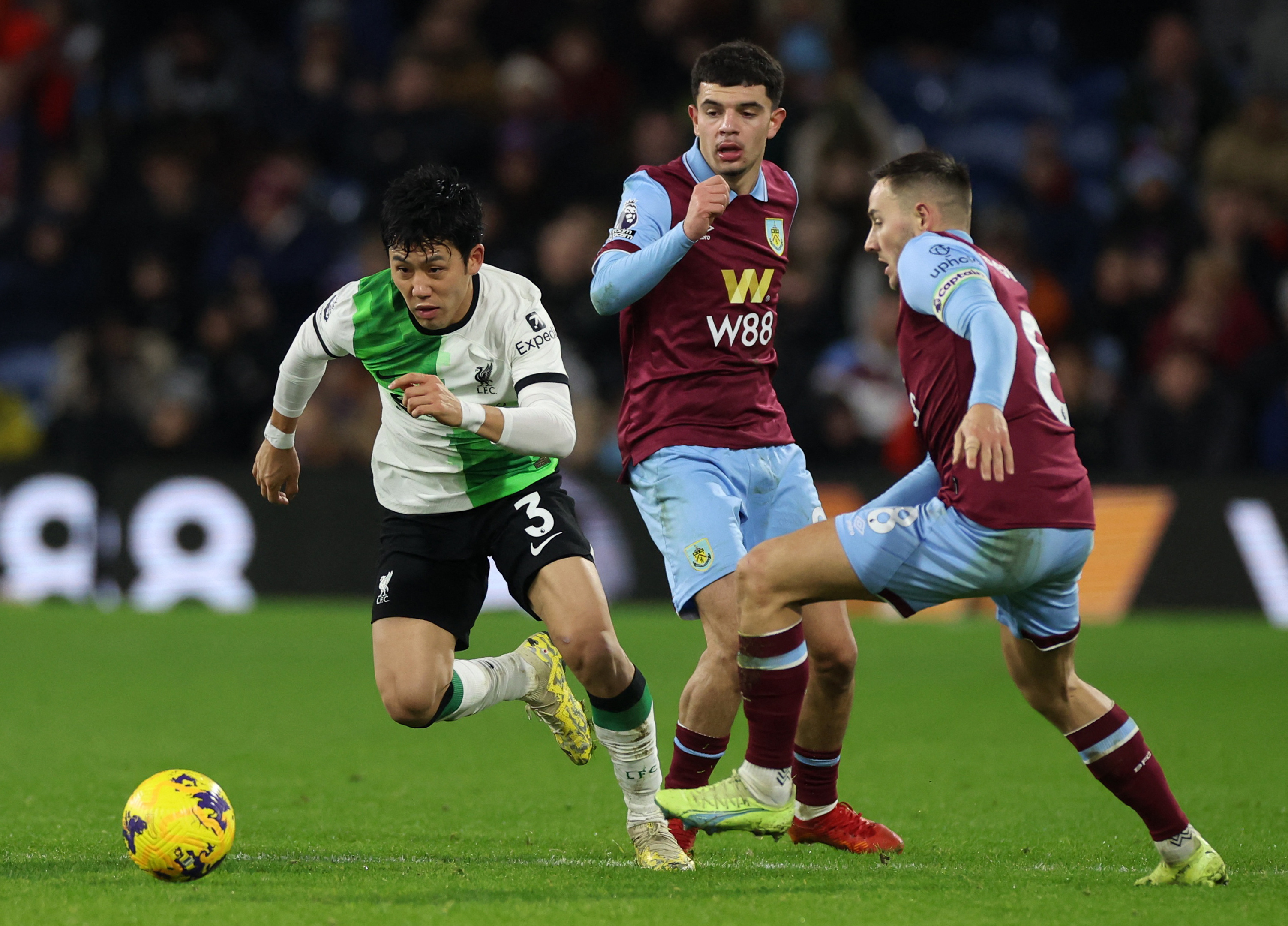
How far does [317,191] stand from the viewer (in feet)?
48.4

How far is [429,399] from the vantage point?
4.75 metres

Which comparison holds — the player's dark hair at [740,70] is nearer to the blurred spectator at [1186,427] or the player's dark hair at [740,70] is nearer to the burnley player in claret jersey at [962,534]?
the burnley player in claret jersey at [962,534]

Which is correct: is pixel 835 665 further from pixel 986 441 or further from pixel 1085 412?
pixel 1085 412

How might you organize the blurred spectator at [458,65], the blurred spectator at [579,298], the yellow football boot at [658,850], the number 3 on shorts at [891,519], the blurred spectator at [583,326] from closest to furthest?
the number 3 on shorts at [891,519], the yellow football boot at [658,850], the blurred spectator at [583,326], the blurred spectator at [579,298], the blurred spectator at [458,65]

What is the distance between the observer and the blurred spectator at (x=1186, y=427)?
12.3m

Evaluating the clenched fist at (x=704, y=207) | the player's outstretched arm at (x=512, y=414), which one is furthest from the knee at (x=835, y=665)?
the clenched fist at (x=704, y=207)

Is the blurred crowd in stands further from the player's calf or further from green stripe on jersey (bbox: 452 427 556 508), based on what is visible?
the player's calf

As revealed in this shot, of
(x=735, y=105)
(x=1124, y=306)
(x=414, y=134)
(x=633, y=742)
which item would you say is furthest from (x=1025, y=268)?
(x=633, y=742)

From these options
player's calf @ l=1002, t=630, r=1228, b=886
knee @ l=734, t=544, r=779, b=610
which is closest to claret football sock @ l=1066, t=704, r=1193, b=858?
player's calf @ l=1002, t=630, r=1228, b=886

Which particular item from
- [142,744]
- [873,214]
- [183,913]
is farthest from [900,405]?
[183,913]

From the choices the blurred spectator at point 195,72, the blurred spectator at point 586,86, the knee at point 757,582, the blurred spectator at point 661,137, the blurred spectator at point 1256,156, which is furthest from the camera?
the blurred spectator at point 195,72

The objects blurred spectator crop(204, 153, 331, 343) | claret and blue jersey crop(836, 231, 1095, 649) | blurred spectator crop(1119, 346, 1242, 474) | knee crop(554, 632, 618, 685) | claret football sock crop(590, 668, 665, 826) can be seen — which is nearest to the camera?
claret and blue jersey crop(836, 231, 1095, 649)

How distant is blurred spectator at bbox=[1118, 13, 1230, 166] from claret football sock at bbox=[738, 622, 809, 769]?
35.5 feet

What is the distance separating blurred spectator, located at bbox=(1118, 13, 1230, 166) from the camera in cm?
1460
